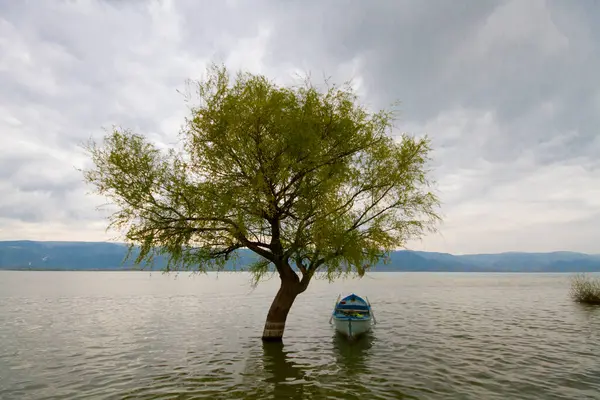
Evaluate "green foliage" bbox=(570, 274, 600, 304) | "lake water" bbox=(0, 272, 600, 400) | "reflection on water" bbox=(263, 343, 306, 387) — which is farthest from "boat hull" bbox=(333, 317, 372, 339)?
"green foliage" bbox=(570, 274, 600, 304)

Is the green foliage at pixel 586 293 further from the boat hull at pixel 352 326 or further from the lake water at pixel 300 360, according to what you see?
the boat hull at pixel 352 326

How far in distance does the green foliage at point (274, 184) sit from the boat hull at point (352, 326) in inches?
Result: 244

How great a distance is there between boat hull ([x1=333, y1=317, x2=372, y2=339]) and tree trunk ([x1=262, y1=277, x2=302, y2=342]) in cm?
497

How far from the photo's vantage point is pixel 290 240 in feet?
69.9

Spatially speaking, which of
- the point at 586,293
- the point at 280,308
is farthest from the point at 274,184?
the point at 586,293

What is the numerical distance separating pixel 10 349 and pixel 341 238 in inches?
868

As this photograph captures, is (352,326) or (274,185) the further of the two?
(352,326)

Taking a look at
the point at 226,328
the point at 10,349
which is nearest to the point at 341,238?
the point at 226,328

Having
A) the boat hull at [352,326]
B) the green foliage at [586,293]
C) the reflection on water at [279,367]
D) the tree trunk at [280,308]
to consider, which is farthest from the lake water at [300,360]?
the green foliage at [586,293]

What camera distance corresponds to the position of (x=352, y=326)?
26859 millimetres

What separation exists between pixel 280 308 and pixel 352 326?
6153 millimetres

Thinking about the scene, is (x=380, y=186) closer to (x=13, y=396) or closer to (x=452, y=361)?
(x=452, y=361)

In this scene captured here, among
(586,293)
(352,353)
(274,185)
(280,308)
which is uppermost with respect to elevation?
(274,185)

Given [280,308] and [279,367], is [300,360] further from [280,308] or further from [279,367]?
[280,308]
